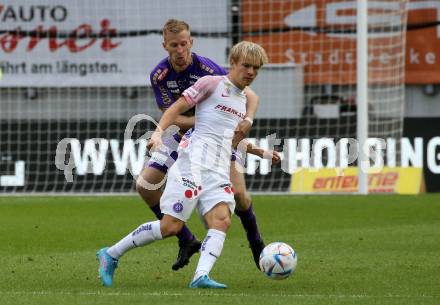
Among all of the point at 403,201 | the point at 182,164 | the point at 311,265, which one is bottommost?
the point at 403,201

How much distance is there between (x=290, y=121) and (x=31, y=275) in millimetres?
10511

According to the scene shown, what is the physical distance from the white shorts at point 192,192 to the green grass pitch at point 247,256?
1.80ft

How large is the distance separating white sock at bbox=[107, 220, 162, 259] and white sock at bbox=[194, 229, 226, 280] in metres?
0.35

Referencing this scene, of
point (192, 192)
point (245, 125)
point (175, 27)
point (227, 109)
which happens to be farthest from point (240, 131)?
point (175, 27)

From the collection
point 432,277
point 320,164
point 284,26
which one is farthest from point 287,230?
point 284,26

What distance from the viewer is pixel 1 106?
69.8 ft

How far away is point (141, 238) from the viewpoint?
7.86 meters

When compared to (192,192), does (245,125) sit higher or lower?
higher

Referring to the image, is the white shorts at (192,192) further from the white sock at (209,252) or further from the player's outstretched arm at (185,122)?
the player's outstretched arm at (185,122)

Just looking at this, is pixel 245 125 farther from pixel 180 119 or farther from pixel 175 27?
pixel 175 27

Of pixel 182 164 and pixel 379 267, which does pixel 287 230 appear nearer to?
pixel 379 267

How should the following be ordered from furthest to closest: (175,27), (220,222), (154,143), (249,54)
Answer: (175,27)
(220,222)
(249,54)
(154,143)

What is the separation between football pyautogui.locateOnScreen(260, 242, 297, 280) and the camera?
7.73 metres

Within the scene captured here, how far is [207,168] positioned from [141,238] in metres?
0.67
